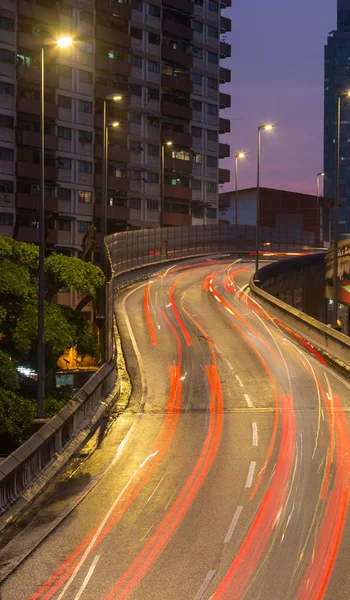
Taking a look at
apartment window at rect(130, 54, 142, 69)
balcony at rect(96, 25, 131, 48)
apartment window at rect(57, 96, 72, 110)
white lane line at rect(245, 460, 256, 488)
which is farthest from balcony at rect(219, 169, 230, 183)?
white lane line at rect(245, 460, 256, 488)

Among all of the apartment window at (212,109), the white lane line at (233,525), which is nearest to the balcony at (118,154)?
the apartment window at (212,109)

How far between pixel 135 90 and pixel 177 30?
41.6 feet

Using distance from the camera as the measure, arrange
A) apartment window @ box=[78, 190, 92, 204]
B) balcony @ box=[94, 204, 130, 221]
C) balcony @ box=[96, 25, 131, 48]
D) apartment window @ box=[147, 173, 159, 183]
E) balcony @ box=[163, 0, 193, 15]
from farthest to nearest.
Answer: balcony @ box=[163, 0, 193, 15] < apartment window @ box=[147, 173, 159, 183] < balcony @ box=[94, 204, 130, 221] < balcony @ box=[96, 25, 131, 48] < apartment window @ box=[78, 190, 92, 204]

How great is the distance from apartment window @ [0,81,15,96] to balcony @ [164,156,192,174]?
3218 centimetres

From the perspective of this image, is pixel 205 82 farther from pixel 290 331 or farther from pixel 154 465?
pixel 154 465

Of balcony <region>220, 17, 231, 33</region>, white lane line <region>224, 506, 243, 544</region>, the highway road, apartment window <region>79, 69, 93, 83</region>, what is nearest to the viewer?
the highway road

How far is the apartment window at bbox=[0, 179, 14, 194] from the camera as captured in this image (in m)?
95.1

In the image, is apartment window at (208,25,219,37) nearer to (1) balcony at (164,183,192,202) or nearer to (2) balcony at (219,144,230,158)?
(2) balcony at (219,144,230,158)

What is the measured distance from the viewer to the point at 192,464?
27969mm

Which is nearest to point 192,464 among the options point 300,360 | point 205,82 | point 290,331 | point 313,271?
point 300,360

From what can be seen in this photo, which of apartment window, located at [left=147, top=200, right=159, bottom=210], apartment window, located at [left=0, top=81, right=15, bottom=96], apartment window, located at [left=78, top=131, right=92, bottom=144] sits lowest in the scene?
apartment window, located at [left=147, top=200, right=159, bottom=210]

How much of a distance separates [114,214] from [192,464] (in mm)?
85796

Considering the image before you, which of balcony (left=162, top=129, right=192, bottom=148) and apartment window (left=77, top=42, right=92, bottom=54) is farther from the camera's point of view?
balcony (left=162, top=129, right=192, bottom=148)

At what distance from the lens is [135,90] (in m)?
120
